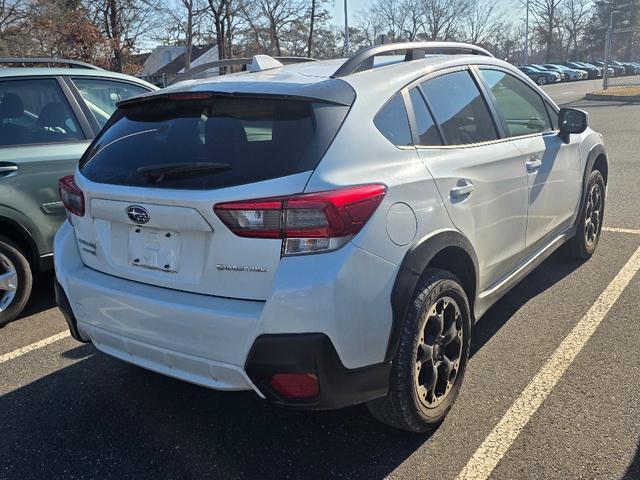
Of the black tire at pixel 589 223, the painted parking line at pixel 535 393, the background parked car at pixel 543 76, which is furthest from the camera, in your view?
the background parked car at pixel 543 76

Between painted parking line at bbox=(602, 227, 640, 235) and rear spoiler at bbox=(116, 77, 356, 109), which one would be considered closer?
rear spoiler at bbox=(116, 77, 356, 109)

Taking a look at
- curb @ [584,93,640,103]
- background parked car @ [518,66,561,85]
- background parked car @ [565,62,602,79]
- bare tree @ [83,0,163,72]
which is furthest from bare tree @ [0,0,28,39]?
background parked car @ [565,62,602,79]

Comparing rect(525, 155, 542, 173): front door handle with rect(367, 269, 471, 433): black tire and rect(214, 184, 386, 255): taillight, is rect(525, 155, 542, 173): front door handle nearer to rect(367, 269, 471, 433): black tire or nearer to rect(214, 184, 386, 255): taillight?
rect(367, 269, 471, 433): black tire

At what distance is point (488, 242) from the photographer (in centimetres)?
314

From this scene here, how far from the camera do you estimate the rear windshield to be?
2314mm

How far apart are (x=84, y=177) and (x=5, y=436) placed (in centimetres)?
132

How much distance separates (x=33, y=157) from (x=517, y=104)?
3.39 meters

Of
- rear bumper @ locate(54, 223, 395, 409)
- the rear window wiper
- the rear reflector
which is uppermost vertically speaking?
the rear window wiper

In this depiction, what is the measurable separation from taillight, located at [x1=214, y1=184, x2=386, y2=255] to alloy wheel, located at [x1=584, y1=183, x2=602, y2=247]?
3.26m

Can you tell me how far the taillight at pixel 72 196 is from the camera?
2.81 meters

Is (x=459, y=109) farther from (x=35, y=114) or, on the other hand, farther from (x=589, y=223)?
(x=35, y=114)

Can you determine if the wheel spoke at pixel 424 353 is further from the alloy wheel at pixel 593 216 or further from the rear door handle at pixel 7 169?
the rear door handle at pixel 7 169

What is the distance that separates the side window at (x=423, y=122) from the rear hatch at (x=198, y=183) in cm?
54

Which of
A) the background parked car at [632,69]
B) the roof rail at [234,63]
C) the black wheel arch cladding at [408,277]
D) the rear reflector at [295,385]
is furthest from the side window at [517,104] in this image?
the background parked car at [632,69]
